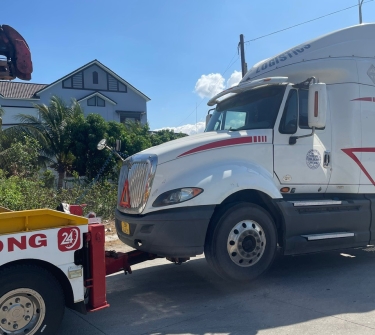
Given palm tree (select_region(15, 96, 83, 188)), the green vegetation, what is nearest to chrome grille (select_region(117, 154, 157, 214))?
the green vegetation

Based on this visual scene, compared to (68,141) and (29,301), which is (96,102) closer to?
(68,141)

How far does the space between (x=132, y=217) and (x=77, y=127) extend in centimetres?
1664

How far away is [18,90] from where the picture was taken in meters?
35.0

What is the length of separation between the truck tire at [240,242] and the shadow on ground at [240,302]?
0.34 metres

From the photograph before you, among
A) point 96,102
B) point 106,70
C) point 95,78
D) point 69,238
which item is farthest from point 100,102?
point 69,238

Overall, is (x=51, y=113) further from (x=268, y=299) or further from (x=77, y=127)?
(x=268, y=299)

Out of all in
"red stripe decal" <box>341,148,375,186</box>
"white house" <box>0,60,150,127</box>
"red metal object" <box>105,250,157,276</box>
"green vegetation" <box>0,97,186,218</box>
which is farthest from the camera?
"white house" <box>0,60,150,127</box>

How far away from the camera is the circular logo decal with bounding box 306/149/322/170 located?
652 cm

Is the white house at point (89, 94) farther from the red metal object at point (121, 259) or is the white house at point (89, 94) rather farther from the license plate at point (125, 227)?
the red metal object at point (121, 259)

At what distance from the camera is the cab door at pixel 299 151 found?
6328mm

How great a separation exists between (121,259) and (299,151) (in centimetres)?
A: 294

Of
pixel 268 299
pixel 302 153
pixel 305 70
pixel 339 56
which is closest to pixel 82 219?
pixel 268 299

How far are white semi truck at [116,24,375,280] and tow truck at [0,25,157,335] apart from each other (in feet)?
3.77

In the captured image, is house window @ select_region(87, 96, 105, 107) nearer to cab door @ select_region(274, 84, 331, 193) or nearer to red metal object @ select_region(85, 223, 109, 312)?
cab door @ select_region(274, 84, 331, 193)
